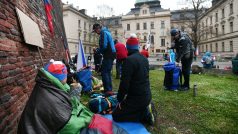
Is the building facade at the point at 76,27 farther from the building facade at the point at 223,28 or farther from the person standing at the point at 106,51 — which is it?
the person standing at the point at 106,51

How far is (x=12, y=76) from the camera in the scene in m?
3.66

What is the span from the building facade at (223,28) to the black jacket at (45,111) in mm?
44568

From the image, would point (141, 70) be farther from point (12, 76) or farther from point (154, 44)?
point (154, 44)

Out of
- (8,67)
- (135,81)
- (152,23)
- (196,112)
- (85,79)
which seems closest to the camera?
(8,67)

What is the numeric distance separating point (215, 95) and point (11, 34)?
5.84 meters

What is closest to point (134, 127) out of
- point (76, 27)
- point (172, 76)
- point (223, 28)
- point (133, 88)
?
point (133, 88)

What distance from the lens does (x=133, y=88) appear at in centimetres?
420

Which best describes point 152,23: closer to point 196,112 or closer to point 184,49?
point 184,49

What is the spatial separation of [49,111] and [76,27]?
5540 centimetres

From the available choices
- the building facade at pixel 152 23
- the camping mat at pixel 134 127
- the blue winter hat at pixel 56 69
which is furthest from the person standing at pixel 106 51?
the building facade at pixel 152 23

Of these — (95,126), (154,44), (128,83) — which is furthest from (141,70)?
(154,44)

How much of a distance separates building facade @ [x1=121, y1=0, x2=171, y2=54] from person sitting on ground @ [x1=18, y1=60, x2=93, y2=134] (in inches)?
2717

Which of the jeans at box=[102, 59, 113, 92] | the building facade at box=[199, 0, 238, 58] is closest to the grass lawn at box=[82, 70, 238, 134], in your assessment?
the jeans at box=[102, 59, 113, 92]

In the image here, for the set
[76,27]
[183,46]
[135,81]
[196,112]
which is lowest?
[196,112]
